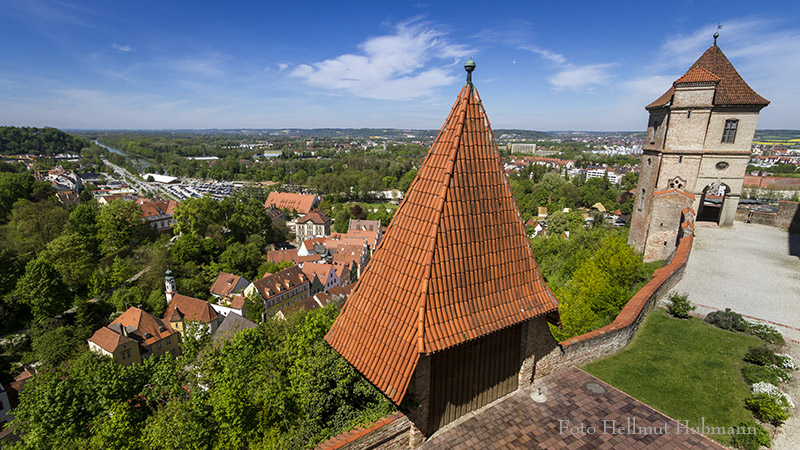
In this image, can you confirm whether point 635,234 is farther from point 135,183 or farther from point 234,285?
point 135,183

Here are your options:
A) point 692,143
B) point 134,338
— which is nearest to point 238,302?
point 134,338

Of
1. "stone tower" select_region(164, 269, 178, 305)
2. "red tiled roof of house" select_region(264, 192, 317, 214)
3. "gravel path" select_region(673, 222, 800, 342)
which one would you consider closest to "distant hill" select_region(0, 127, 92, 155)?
"red tiled roof of house" select_region(264, 192, 317, 214)

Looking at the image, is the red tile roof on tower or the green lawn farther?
the red tile roof on tower

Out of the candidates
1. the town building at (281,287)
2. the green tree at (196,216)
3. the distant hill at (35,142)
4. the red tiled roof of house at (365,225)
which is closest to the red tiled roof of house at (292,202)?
the red tiled roof of house at (365,225)

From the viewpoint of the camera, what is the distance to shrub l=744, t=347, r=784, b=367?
11.2 m

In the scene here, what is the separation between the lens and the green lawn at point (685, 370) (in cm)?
975

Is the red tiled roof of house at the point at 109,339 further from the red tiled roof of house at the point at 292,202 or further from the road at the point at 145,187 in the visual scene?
the road at the point at 145,187

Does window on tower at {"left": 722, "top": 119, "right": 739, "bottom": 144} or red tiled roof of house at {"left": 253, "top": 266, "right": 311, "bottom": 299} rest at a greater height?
window on tower at {"left": 722, "top": 119, "right": 739, "bottom": 144}

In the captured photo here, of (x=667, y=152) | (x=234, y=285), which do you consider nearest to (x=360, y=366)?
(x=667, y=152)

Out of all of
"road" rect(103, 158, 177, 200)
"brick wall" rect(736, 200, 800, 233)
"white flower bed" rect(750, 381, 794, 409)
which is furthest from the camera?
"road" rect(103, 158, 177, 200)

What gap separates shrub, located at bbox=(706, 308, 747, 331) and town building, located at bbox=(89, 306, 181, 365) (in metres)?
40.1

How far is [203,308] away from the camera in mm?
41688

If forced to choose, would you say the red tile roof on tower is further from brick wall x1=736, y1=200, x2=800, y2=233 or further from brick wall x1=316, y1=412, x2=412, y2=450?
brick wall x1=316, y1=412, x2=412, y2=450

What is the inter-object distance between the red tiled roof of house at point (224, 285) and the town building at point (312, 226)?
103 feet
